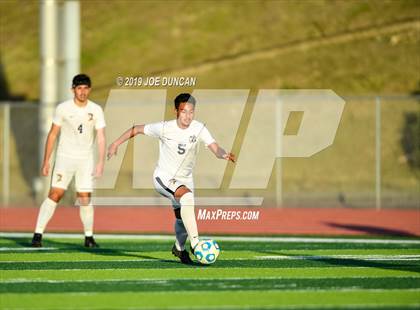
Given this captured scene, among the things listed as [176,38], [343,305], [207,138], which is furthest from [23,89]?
[343,305]

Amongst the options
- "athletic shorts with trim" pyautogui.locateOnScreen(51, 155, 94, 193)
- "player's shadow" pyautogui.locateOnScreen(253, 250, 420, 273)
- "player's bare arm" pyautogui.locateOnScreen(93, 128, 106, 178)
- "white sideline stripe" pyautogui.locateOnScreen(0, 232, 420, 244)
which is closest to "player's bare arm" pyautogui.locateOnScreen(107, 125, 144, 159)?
"player's bare arm" pyautogui.locateOnScreen(93, 128, 106, 178)

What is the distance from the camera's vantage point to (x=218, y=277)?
10.5m

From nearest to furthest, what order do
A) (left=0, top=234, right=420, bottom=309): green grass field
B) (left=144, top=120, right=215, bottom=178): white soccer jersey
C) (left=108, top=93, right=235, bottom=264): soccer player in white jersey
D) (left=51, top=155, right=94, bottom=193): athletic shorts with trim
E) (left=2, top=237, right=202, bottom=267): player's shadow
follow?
(left=0, top=234, right=420, bottom=309): green grass field
(left=108, top=93, right=235, bottom=264): soccer player in white jersey
(left=144, top=120, right=215, bottom=178): white soccer jersey
(left=2, top=237, right=202, bottom=267): player's shadow
(left=51, top=155, right=94, bottom=193): athletic shorts with trim

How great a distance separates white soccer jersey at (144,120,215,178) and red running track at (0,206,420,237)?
577 centimetres

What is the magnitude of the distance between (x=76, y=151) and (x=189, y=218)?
329 centimetres

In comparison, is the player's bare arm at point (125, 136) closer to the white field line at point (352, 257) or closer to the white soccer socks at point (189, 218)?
the white soccer socks at point (189, 218)

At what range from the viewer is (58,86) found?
2448 cm

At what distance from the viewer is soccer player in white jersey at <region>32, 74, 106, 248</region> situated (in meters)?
13.9

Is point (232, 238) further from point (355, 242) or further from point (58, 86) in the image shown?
point (58, 86)

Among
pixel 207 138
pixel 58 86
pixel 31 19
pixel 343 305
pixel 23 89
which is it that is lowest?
pixel 343 305

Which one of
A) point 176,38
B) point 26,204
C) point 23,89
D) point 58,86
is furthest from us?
point 176,38

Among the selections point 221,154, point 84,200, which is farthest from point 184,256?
point 84,200

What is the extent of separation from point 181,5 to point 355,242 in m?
41.1

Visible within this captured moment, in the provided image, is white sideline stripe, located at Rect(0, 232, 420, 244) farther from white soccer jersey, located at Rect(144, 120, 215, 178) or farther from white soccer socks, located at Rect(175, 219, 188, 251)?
white soccer jersey, located at Rect(144, 120, 215, 178)
